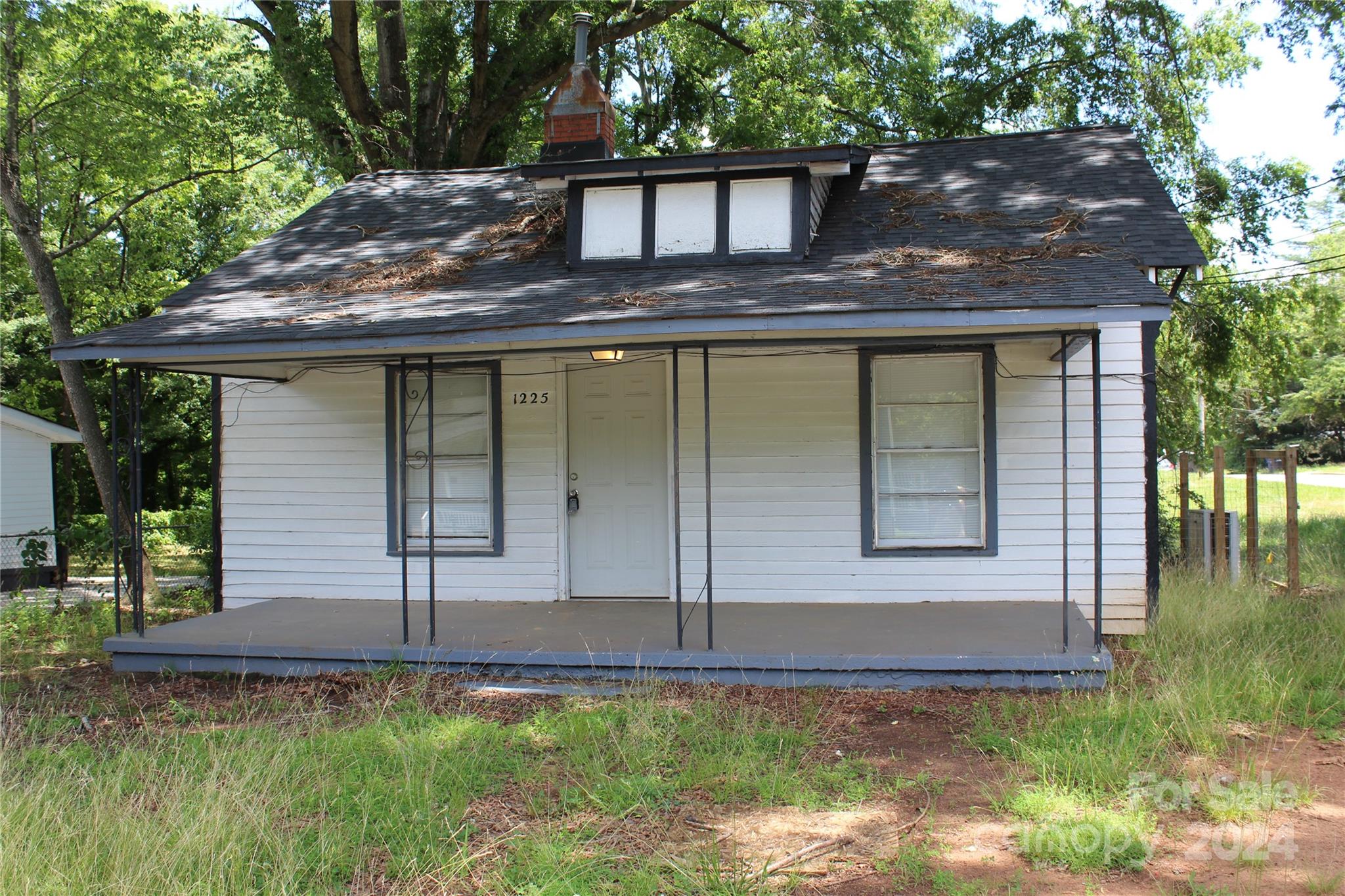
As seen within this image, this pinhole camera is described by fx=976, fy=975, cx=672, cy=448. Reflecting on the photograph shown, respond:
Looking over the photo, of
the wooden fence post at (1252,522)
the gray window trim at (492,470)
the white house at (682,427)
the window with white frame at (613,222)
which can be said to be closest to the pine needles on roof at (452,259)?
the white house at (682,427)

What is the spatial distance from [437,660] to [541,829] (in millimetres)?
2775

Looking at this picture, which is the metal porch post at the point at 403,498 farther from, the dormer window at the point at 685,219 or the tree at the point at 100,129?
the tree at the point at 100,129

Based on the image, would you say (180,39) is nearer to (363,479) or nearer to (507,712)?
(363,479)

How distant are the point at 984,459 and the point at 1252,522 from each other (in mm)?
3570

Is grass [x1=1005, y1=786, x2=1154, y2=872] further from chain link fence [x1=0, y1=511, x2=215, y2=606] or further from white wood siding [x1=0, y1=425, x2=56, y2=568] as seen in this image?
white wood siding [x1=0, y1=425, x2=56, y2=568]

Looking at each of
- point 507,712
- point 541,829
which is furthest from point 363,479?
point 541,829

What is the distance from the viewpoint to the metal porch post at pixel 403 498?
6537mm

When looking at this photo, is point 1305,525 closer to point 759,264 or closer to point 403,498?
point 759,264

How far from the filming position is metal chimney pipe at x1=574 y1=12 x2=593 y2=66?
376 inches

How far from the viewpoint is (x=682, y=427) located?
8.24 meters

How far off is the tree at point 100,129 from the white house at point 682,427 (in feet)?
10.4

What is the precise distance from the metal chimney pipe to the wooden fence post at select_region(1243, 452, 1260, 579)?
24.3 feet

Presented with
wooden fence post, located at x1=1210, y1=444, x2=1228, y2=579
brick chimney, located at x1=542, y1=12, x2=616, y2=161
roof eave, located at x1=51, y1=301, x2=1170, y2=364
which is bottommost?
wooden fence post, located at x1=1210, y1=444, x2=1228, y2=579

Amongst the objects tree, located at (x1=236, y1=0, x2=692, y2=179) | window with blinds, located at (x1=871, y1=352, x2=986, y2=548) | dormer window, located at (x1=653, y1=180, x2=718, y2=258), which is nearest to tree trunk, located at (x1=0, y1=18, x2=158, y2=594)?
tree, located at (x1=236, y1=0, x2=692, y2=179)
